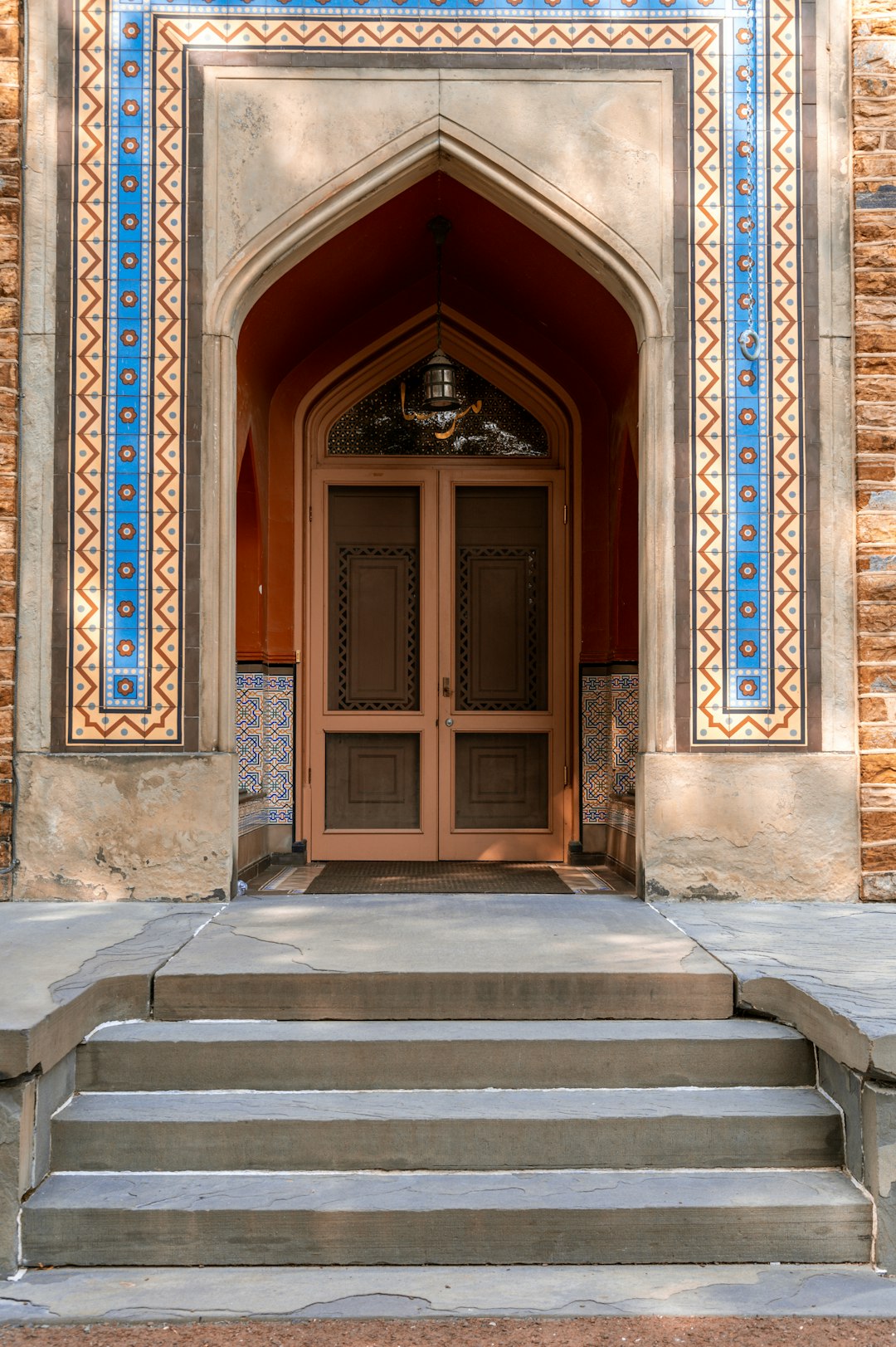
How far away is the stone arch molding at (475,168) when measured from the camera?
5574 millimetres

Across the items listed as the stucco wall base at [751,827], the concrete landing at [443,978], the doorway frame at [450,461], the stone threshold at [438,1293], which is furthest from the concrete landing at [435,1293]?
the doorway frame at [450,461]

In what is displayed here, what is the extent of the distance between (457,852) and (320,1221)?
4436mm

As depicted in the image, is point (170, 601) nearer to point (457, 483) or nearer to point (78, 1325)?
point (457, 483)

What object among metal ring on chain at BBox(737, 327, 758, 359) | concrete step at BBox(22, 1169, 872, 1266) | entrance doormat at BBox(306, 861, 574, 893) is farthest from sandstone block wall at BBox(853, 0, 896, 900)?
concrete step at BBox(22, 1169, 872, 1266)

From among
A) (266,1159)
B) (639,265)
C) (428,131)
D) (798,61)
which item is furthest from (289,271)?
(266,1159)

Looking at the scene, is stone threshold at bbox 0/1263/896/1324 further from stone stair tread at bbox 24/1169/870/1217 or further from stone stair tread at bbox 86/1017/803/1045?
stone stair tread at bbox 86/1017/803/1045

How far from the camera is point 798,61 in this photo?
5.64 m

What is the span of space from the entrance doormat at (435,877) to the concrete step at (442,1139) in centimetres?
261

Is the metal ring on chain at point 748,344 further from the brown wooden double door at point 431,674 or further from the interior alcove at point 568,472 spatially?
the brown wooden double door at point 431,674

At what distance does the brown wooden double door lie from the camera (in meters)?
7.48

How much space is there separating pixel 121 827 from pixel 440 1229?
287cm

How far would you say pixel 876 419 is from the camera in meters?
5.53

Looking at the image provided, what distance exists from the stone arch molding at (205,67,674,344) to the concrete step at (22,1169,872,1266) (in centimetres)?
397

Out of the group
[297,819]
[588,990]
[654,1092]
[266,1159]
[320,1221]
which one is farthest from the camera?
[297,819]
